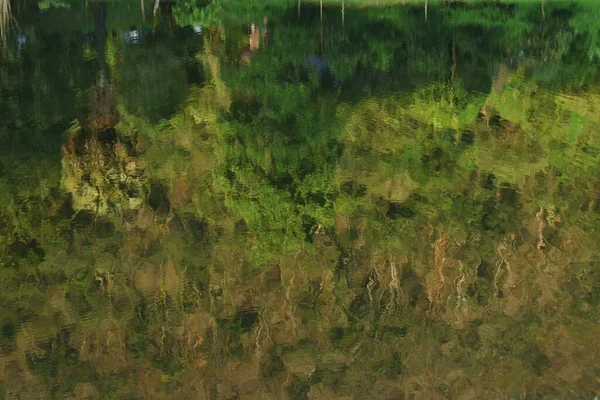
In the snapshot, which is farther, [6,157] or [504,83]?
[504,83]

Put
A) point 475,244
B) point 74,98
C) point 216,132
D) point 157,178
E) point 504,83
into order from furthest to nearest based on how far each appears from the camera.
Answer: point 504,83 → point 74,98 → point 216,132 → point 157,178 → point 475,244

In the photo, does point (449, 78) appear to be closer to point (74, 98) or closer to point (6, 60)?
point (74, 98)

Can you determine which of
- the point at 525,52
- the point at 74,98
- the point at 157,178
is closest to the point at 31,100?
the point at 74,98

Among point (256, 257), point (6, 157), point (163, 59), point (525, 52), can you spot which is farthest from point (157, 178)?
point (525, 52)

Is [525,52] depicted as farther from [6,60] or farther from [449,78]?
[6,60]

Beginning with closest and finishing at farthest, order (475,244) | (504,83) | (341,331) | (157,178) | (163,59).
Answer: (341,331) < (475,244) < (157,178) < (504,83) < (163,59)

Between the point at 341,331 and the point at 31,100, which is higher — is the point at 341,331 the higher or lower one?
the lower one

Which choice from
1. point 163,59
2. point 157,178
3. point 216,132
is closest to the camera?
point 157,178
